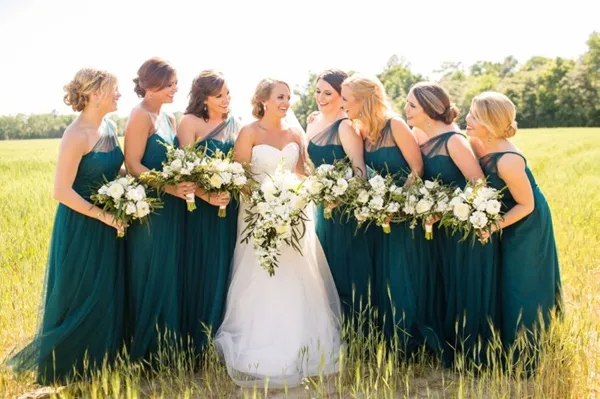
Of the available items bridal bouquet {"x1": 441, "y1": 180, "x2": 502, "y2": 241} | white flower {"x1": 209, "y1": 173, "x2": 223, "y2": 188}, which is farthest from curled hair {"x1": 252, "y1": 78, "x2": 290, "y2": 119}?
bridal bouquet {"x1": 441, "y1": 180, "x2": 502, "y2": 241}

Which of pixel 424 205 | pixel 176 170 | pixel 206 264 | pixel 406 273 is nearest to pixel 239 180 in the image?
pixel 176 170

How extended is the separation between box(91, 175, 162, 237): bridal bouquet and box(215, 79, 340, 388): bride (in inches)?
41.7

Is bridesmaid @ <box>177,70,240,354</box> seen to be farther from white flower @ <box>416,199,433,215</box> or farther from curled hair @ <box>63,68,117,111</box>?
white flower @ <box>416,199,433,215</box>

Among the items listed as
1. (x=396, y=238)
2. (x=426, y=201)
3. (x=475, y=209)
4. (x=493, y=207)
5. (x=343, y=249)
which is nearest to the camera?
(x=493, y=207)

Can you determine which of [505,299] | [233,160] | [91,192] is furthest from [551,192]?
[91,192]

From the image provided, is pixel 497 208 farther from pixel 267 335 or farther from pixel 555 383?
pixel 267 335

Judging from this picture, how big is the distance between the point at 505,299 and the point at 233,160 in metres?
2.78

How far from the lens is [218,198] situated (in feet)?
17.7

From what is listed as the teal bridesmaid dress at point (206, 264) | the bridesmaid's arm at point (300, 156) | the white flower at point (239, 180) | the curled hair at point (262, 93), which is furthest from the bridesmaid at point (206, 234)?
the bridesmaid's arm at point (300, 156)

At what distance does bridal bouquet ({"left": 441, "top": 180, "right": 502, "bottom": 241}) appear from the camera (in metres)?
4.83

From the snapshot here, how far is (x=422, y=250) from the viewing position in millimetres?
5605

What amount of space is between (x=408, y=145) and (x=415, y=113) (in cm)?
29

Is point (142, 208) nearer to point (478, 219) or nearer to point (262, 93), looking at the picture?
point (262, 93)

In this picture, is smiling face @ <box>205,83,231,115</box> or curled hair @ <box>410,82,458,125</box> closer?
curled hair @ <box>410,82,458,125</box>
